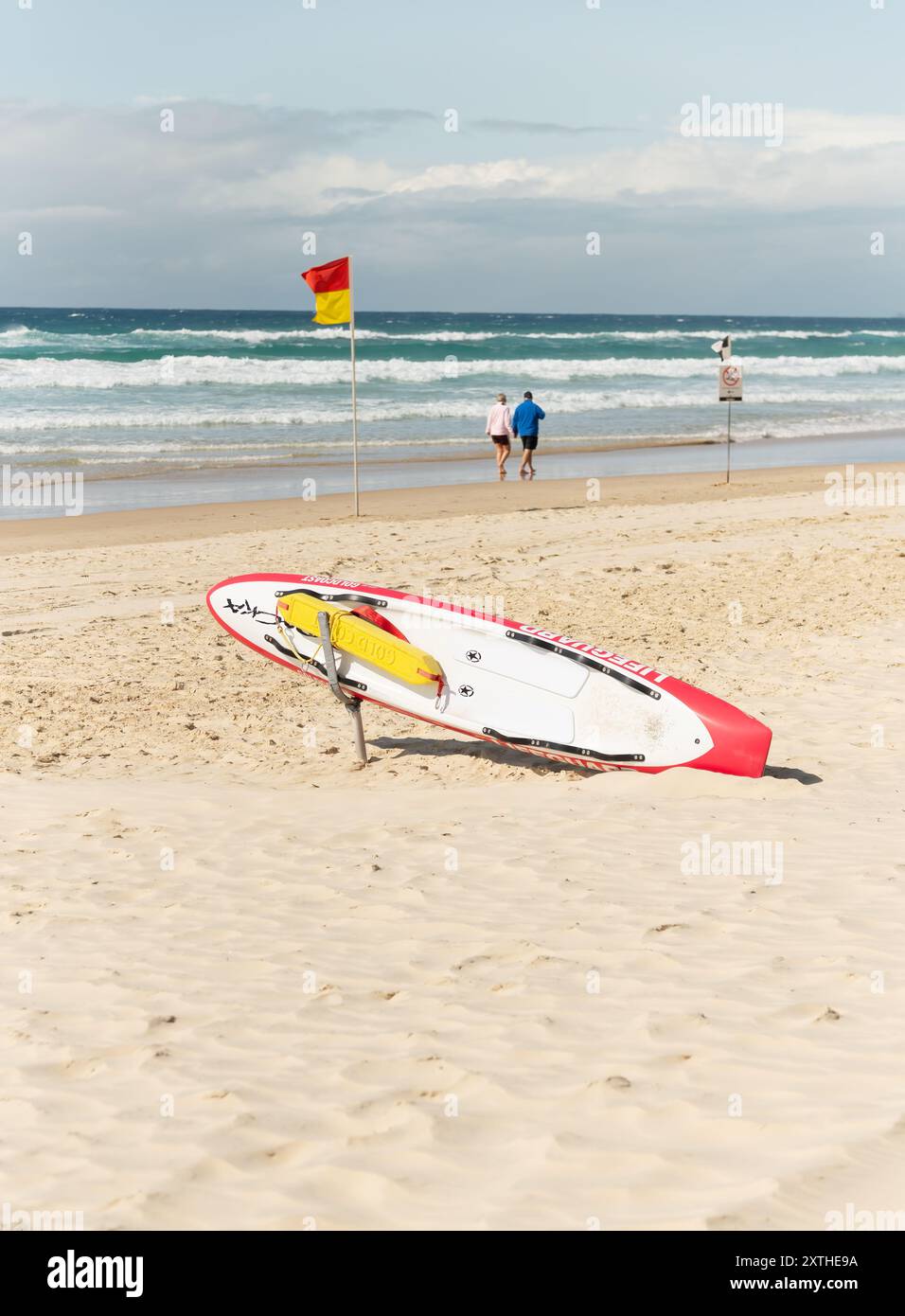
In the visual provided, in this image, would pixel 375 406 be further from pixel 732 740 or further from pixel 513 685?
pixel 732 740

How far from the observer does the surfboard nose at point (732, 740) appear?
22.4ft

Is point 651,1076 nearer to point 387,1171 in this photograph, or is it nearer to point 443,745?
point 387,1171

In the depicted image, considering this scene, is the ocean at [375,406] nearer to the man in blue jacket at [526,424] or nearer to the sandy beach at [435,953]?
the man in blue jacket at [526,424]

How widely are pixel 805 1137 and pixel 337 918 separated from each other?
2.30m

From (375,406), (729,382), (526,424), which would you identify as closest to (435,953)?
(526,424)

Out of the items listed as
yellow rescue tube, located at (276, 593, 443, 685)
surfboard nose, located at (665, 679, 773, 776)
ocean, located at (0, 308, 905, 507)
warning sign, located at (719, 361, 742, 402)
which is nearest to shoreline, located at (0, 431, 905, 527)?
ocean, located at (0, 308, 905, 507)

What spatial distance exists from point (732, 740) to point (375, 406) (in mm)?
27681

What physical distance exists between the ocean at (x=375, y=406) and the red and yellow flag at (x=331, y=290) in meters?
3.83

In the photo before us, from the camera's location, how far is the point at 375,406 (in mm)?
33344

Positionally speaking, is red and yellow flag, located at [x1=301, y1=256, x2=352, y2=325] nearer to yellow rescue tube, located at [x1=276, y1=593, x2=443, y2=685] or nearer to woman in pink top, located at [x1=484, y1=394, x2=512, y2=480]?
woman in pink top, located at [x1=484, y1=394, x2=512, y2=480]

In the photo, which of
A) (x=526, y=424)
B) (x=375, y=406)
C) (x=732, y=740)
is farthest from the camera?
(x=375, y=406)

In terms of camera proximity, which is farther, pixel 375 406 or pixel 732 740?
pixel 375 406

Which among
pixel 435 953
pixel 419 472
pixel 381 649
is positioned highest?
pixel 419 472

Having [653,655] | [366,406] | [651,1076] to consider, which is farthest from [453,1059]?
[366,406]
